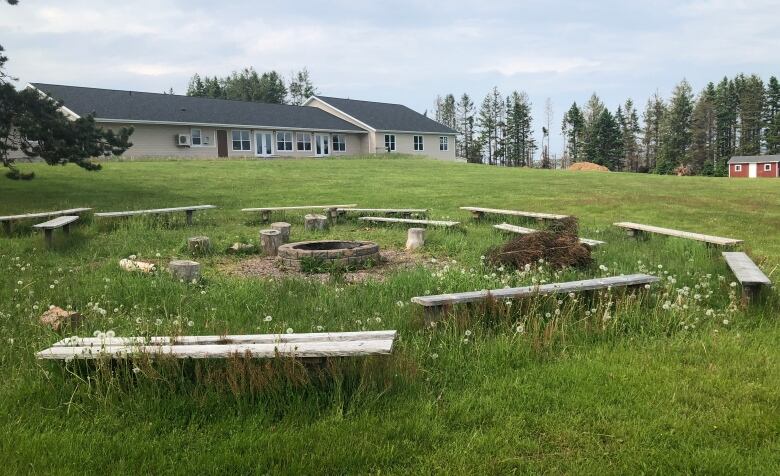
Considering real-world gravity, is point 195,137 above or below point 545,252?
above

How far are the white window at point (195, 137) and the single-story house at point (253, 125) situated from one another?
67 mm

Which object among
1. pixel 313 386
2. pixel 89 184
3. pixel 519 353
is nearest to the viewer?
pixel 313 386

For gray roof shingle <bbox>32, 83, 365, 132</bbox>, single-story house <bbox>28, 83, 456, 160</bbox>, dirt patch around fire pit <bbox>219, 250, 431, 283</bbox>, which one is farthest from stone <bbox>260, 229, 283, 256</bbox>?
single-story house <bbox>28, 83, 456, 160</bbox>

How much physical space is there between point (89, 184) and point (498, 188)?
46.1 ft

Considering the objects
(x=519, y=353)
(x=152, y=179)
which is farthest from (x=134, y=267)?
(x=152, y=179)

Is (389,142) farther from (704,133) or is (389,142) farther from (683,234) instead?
(704,133)

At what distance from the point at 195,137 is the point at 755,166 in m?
50.8

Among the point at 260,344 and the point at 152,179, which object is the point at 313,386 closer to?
the point at 260,344

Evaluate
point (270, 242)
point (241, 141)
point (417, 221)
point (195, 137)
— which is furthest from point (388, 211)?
point (241, 141)

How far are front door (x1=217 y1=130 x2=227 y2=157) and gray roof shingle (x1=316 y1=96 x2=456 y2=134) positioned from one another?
1183 centimetres

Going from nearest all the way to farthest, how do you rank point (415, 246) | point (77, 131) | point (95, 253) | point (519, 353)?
point (519, 353) < point (95, 253) < point (415, 246) < point (77, 131)

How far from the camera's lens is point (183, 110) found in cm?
3822

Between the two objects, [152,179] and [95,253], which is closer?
[95,253]

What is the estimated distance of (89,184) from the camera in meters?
20.1
